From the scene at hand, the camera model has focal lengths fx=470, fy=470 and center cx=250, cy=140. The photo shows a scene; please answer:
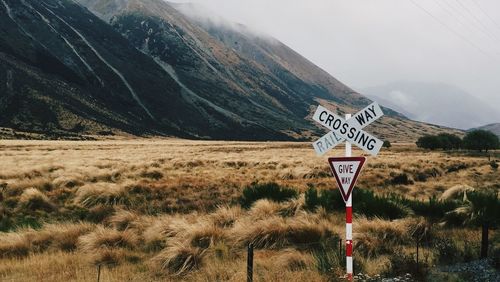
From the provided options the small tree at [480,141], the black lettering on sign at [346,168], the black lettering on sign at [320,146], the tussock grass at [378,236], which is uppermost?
the black lettering on sign at [320,146]

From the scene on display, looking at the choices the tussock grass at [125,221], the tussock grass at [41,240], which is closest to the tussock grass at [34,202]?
the tussock grass at [125,221]

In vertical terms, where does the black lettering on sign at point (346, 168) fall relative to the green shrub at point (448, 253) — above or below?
above

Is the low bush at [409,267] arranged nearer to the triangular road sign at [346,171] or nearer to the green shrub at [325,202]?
the triangular road sign at [346,171]

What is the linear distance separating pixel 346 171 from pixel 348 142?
0.59 meters

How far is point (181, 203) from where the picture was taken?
1780 cm

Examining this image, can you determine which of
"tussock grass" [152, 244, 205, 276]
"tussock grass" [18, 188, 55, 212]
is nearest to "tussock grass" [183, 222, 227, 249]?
"tussock grass" [152, 244, 205, 276]

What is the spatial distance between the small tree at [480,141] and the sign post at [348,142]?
89.3 m

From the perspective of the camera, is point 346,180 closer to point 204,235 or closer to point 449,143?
point 204,235

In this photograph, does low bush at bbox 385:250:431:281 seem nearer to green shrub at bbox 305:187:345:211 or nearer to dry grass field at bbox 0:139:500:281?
dry grass field at bbox 0:139:500:281

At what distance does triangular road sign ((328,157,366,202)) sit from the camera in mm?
7539

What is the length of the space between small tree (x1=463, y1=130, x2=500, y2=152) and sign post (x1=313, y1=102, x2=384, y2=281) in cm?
8934

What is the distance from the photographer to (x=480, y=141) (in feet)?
293

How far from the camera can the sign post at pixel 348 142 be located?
24.9 feet

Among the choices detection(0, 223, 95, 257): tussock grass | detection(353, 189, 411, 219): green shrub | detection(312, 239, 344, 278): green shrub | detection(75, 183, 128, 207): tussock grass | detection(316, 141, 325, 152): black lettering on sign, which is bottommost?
detection(75, 183, 128, 207): tussock grass
